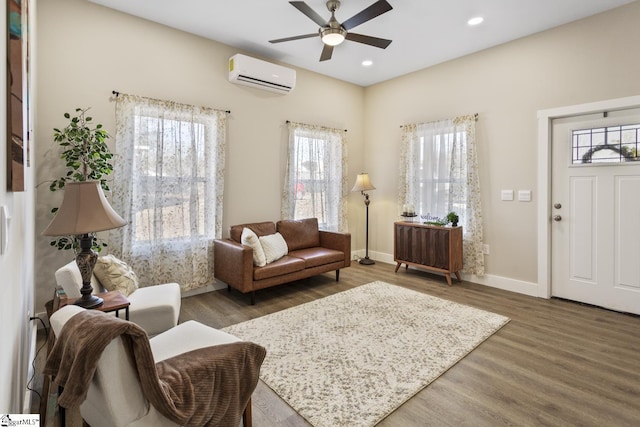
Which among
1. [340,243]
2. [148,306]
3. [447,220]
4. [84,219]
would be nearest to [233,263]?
[148,306]

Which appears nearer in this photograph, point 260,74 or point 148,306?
point 148,306

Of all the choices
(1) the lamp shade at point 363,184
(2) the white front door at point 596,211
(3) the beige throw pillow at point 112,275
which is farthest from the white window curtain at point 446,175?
(3) the beige throw pillow at point 112,275

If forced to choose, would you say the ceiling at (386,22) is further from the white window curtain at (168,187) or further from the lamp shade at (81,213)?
the lamp shade at (81,213)

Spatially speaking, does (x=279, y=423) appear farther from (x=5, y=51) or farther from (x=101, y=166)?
(x=101, y=166)

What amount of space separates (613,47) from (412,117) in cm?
241

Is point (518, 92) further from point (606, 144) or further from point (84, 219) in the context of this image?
point (84, 219)

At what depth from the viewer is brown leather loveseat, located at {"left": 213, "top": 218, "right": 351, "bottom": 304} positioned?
3.59 meters

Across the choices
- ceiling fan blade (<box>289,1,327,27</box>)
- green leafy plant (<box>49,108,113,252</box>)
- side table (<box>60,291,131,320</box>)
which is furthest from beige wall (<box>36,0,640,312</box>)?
ceiling fan blade (<box>289,1,327,27</box>)

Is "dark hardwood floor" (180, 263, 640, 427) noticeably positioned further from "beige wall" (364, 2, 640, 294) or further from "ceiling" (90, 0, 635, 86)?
"ceiling" (90, 0, 635, 86)

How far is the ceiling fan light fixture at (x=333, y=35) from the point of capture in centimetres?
317

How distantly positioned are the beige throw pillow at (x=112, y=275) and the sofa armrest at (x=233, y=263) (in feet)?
3.71

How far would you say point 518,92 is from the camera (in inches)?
159

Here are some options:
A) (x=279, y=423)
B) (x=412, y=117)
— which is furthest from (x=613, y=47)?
(x=279, y=423)

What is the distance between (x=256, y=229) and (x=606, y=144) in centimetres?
410
